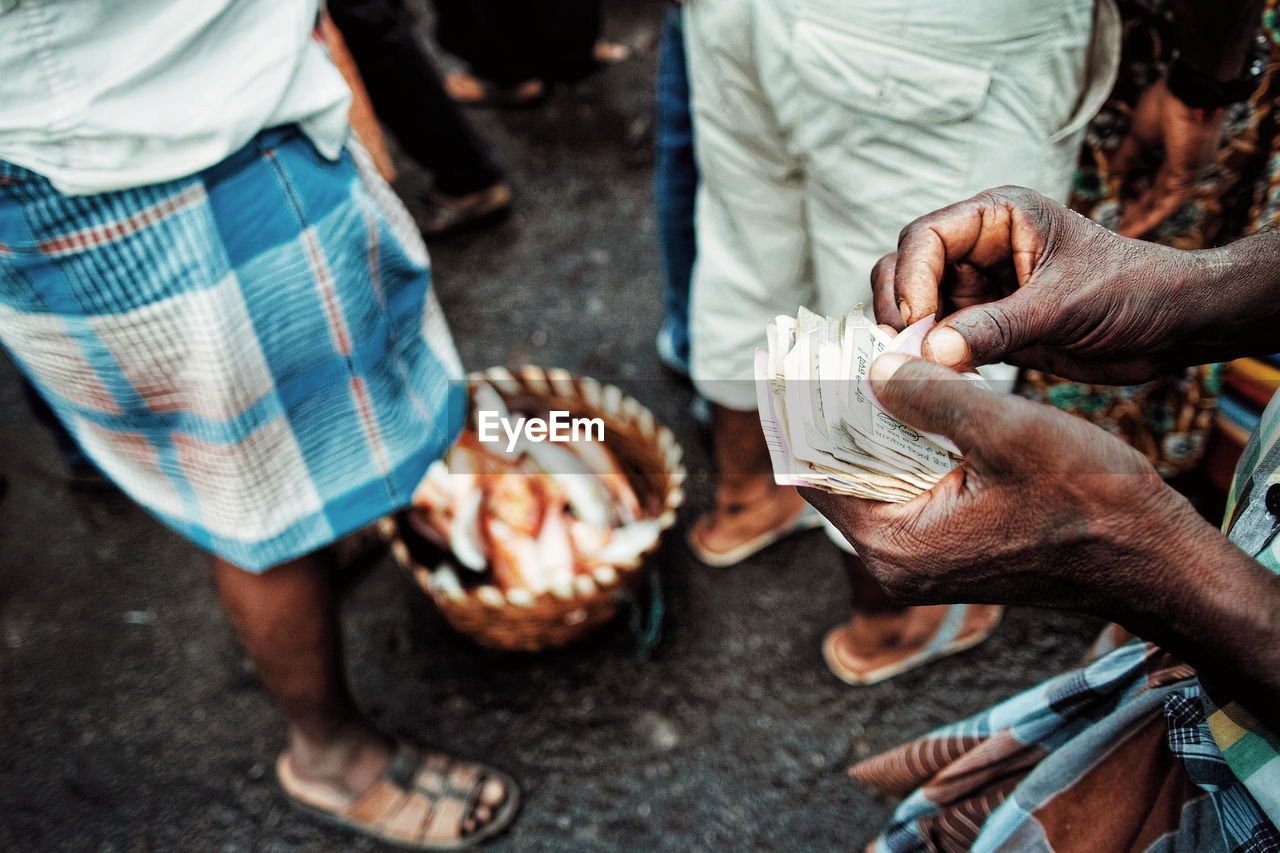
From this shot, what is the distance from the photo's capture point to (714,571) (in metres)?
2.10

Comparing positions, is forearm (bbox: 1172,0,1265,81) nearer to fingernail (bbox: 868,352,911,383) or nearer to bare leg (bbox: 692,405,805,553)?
fingernail (bbox: 868,352,911,383)

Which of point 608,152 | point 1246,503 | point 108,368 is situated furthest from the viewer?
point 608,152

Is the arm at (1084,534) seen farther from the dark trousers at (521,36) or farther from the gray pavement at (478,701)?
the dark trousers at (521,36)

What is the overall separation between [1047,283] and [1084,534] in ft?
1.04

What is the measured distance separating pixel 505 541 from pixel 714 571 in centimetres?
53

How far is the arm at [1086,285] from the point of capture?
2.82 ft

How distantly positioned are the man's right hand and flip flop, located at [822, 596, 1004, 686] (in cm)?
103

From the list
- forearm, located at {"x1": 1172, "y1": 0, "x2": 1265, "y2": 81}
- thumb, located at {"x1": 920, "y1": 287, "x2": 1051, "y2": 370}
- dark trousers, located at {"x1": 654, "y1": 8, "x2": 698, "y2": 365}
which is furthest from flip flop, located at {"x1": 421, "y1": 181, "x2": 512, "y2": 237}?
thumb, located at {"x1": 920, "y1": 287, "x2": 1051, "y2": 370}

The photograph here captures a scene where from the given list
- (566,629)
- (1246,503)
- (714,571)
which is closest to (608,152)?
(714,571)

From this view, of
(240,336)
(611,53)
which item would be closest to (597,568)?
(240,336)

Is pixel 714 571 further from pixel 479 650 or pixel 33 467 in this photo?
pixel 33 467

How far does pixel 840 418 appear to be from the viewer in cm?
78

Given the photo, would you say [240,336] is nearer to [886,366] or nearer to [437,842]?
[886,366]

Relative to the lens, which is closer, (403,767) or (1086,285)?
(1086,285)
